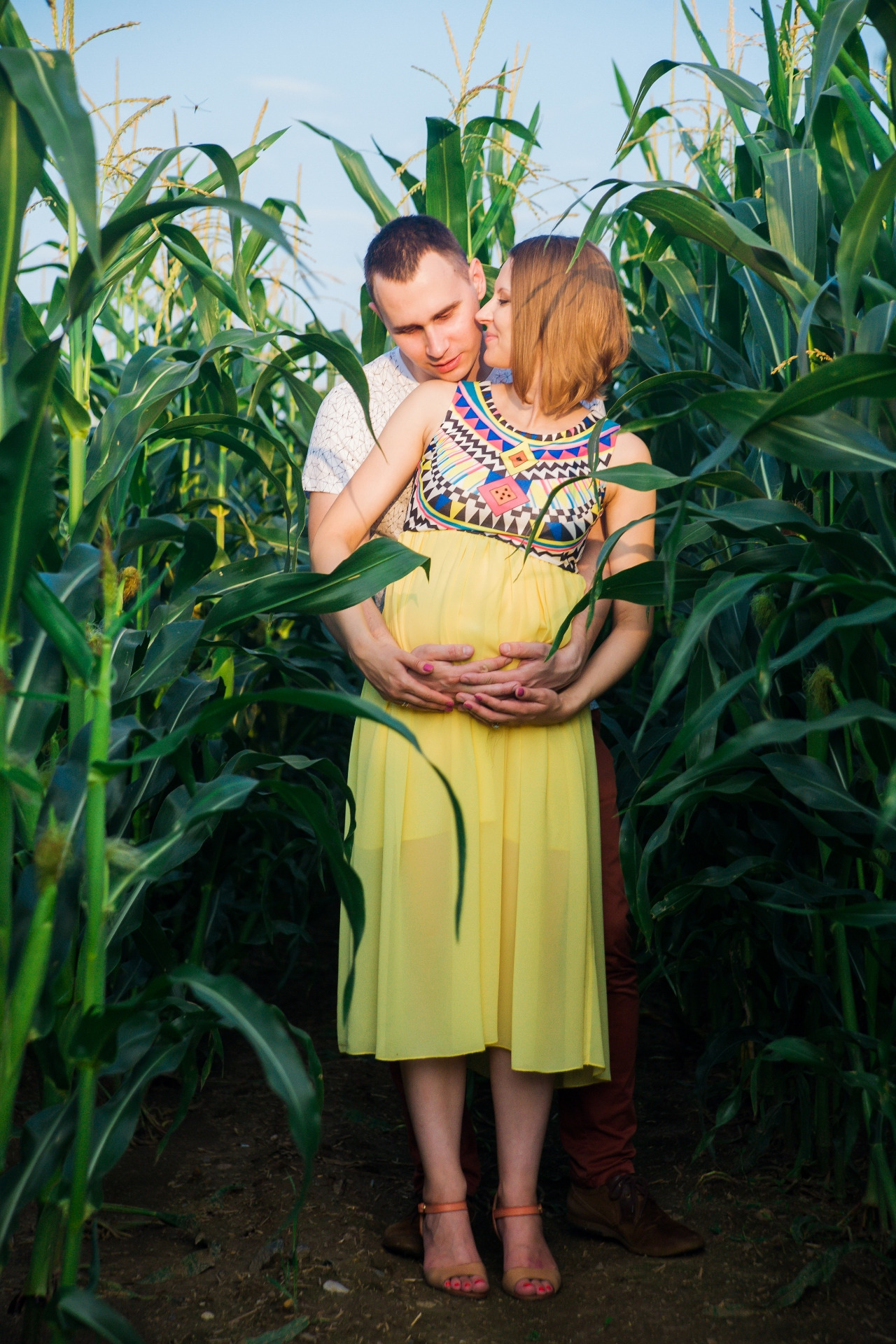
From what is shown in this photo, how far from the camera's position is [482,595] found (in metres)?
1.69

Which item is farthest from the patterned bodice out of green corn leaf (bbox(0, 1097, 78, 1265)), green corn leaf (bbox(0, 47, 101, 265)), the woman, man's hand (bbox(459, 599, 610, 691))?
green corn leaf (bbox(0, 1097, 78, 1265))

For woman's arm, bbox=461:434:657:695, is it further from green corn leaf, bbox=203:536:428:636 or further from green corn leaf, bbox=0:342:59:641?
green corn leaf, bbox=0:342:59:641

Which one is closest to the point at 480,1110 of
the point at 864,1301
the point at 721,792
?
the point at 864,1301

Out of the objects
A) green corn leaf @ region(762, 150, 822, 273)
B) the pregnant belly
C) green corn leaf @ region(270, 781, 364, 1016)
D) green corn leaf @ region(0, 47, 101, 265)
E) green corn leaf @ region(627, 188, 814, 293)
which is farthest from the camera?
the pregnant belly

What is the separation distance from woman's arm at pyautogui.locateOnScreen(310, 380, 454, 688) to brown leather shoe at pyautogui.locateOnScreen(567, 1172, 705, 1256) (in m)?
1.02

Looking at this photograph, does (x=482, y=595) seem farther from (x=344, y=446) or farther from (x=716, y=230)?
(x=716, y=230)

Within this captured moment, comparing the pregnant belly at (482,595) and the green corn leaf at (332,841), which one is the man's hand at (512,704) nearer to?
the pregnant belly at (482,595)

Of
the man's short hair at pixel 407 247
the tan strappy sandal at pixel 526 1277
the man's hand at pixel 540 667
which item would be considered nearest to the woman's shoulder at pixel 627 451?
the man's hand at pixel 540 667

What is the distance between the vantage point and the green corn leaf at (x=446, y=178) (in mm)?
2246

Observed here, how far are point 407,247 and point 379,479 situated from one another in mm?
447

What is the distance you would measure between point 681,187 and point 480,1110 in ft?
6.36

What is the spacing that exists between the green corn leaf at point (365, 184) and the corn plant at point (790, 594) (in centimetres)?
68

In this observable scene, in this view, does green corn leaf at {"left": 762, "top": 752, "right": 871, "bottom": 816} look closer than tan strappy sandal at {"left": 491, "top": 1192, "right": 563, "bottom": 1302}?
Yes

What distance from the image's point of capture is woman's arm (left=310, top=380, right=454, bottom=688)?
1.76 meters
